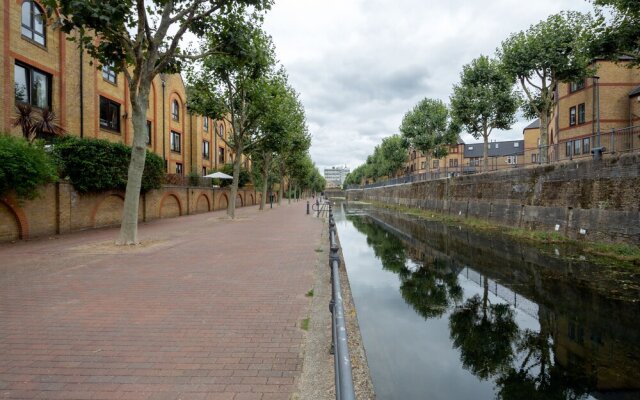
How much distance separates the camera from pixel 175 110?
32375 mm

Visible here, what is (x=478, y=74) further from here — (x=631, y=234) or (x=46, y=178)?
(x=46, y=178)

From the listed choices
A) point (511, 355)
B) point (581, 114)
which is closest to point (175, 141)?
point (511, 355)

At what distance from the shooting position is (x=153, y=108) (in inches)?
1106

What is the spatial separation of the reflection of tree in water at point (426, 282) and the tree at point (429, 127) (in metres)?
32.2

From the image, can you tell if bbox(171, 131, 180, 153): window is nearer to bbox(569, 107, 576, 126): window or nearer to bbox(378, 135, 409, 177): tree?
bbox(569, 107, 576, 126): window

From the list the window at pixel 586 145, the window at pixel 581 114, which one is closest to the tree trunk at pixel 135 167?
the window at pixel 586 145

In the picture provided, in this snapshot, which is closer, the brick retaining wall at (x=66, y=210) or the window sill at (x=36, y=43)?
the brick retaining wall at (x=66, y=210)

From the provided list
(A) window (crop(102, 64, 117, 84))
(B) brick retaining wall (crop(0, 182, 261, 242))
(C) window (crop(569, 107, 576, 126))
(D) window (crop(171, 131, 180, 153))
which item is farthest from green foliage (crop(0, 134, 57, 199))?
(C) window (crop(569, 107, 576, 126))

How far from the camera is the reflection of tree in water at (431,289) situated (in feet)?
21.8

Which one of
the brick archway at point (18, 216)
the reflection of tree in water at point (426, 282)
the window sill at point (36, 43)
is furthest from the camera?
the window sill at point (36, 43)

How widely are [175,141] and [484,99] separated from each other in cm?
2682

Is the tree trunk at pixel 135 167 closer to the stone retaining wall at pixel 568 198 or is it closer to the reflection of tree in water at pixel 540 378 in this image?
the reflection of tree in water at pixel 540 378

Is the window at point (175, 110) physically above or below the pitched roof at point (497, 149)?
below

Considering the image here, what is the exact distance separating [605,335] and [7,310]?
8856 millimetres
